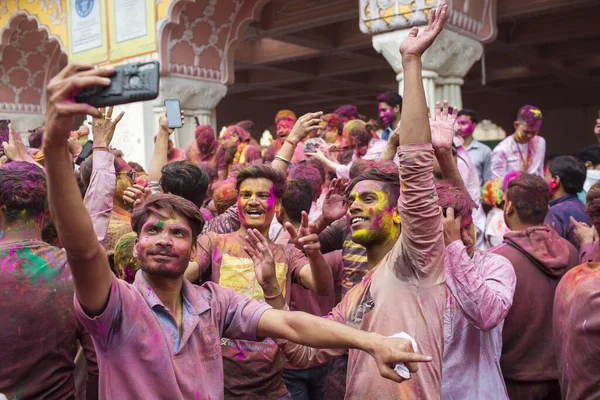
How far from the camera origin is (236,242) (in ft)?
8.69

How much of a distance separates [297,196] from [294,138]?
1.15 feet

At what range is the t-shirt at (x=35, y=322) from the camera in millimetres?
2006

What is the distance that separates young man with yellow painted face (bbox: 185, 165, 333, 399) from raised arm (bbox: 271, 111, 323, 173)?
419mm

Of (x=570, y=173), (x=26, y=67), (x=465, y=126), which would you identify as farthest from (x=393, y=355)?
(x=26, y=67)

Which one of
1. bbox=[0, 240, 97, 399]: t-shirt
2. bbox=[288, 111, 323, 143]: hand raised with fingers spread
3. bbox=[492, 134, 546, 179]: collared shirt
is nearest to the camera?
bbox=[0, 240, 97, 399]: t-shirt

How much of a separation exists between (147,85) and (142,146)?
20.9 feet

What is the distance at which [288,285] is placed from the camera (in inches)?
102

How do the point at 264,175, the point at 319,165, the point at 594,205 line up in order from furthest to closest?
the point at 319,165 < the point at 264,175 < the point at 594,205

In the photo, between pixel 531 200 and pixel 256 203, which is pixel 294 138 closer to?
pixel 256 203

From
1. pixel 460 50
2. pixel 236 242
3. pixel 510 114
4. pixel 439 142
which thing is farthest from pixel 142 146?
pixel 510 114

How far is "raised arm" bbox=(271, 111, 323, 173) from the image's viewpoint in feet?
10.6

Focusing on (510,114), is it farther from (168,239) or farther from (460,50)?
(168,239)

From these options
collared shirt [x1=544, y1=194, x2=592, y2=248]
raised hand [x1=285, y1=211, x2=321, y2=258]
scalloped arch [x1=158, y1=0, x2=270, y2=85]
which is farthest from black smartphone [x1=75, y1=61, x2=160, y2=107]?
scalloped arch [x1=158, y1=0, x2=270, y2=85]

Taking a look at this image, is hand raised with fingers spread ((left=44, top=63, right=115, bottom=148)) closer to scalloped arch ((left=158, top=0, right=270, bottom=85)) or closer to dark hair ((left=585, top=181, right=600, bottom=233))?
dark hair ((left=585, top=181, right=600, bottom=233))
